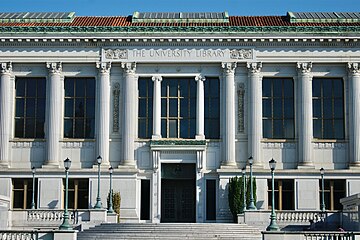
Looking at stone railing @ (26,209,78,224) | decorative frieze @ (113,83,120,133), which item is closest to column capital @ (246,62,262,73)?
decorative frieze @ (113,83,120,133)

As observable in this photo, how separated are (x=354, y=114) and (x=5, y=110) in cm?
2630

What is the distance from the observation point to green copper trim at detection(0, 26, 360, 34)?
60344mm

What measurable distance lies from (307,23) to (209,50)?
324 inches

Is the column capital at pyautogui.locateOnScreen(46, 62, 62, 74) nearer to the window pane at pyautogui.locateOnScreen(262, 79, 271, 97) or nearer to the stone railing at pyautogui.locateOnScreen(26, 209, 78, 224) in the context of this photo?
the stone railing at pyautogui.locateOnScreen(26, 209, 78, 224)

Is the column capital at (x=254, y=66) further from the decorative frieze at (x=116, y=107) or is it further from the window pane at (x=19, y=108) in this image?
the window pane at (x=19, y=108)

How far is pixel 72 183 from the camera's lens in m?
60.3

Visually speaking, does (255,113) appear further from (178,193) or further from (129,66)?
(129,66)

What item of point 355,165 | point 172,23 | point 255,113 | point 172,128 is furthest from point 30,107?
point 355,165

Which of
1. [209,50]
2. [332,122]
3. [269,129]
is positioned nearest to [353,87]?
[332,122]

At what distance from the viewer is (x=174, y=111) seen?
61.2 meters

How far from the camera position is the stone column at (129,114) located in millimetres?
60322

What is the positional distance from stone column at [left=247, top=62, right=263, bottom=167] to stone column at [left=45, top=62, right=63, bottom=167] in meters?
14.4

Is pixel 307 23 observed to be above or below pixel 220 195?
above

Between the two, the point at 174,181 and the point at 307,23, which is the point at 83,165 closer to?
the point at 174,181
